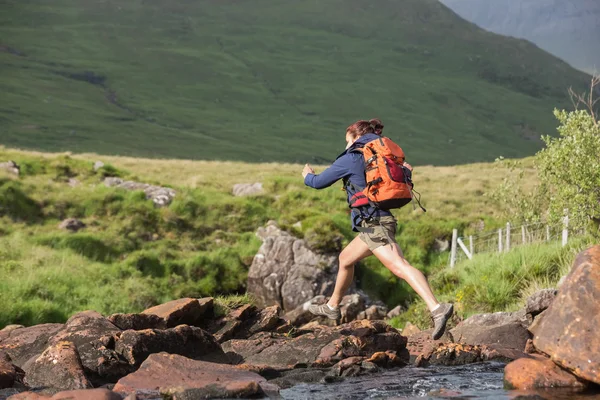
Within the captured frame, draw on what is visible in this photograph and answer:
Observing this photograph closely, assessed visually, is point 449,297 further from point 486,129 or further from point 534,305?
point 486,129

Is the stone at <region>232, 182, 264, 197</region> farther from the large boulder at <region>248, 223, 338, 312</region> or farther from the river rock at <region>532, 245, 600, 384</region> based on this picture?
the river rock at <region>532, 245, 600, 384</region>

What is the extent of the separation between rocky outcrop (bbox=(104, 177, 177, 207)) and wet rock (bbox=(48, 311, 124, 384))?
23353mm

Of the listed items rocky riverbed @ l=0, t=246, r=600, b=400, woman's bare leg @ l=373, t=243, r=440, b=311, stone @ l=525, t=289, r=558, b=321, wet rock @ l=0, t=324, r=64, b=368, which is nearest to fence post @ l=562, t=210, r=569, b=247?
rocky riverbed @ l=0, t=246, r=600, b=400

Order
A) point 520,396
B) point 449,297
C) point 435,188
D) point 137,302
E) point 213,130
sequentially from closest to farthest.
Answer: point 520,396 < point 449,297 < point 137,302 < point 435,188 < point 213,130

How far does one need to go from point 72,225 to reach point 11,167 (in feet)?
24.1

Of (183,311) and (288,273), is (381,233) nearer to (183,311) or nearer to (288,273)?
(183,311)

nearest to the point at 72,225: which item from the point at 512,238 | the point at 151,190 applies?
the point at 151,190

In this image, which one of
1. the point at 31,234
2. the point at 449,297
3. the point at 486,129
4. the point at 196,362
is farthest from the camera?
the point at 486,129

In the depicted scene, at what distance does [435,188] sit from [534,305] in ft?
129

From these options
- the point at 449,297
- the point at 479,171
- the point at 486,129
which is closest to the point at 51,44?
the point at 486,129

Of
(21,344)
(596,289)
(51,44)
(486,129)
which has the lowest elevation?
(21,344)

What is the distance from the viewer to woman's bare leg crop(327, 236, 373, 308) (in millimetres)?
11027

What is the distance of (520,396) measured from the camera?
30.1ft

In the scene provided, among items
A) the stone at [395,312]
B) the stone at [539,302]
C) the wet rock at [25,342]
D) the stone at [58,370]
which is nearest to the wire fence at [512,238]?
the stone at [395,312]
